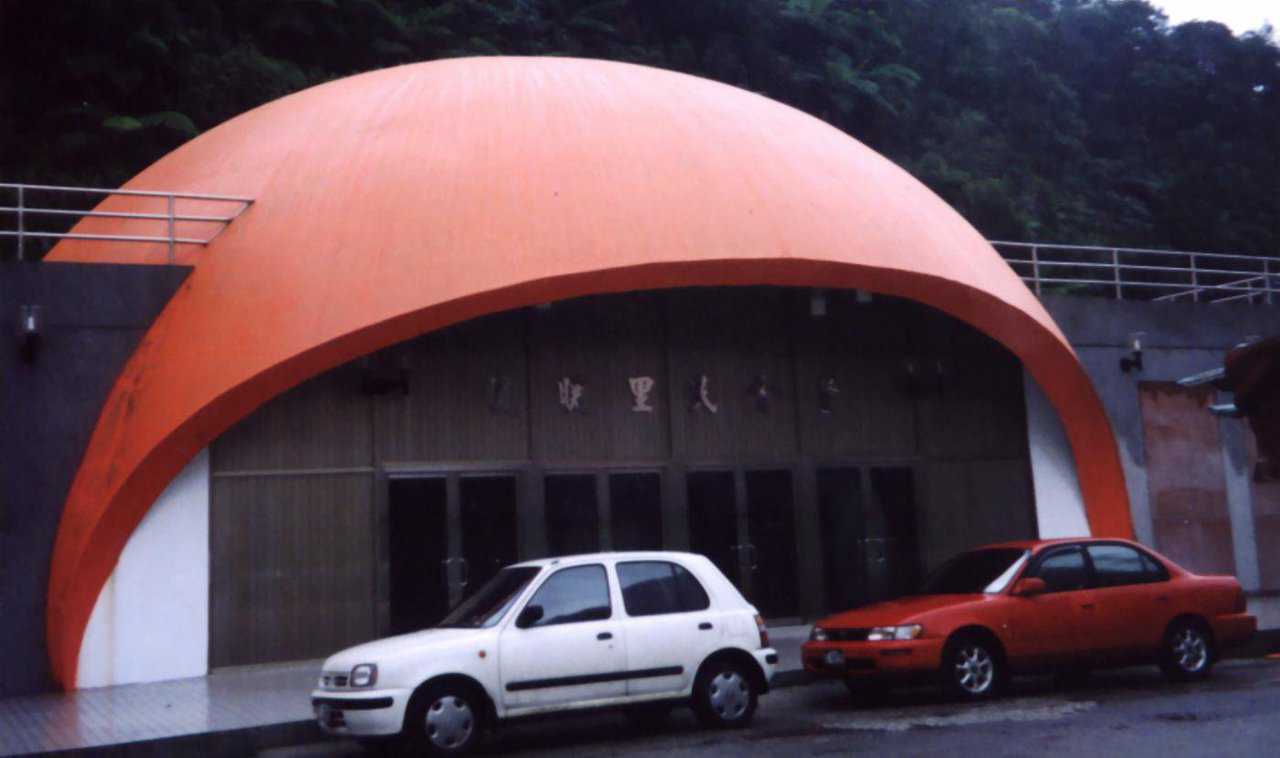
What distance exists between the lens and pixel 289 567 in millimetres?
14977

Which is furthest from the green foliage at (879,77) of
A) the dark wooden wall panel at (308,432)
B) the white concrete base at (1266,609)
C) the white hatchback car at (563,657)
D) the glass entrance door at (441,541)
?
the white hatchback car at (563,657)

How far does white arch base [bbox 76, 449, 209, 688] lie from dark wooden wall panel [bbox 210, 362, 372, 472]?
1.49ft

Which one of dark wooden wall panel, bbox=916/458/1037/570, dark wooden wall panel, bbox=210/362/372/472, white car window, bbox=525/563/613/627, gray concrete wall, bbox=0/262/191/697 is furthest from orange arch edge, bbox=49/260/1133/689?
white car window, bbox=525/563/613/627

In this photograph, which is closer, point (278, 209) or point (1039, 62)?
point (278, 209)

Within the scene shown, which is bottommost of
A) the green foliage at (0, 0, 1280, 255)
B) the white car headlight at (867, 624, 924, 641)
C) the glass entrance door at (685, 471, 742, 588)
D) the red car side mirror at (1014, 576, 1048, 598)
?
the white car headlight at (867, 624, 924, 641)

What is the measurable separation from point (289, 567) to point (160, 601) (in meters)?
1.51

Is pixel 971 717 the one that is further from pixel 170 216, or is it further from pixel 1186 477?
pixel 1186 477

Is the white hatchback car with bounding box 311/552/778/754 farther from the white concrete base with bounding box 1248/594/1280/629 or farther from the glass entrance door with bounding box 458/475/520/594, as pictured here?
the white concrete base with bounding box 1248/594/1280/629

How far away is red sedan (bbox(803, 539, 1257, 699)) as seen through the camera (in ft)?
36.9

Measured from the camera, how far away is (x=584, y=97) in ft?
55.4

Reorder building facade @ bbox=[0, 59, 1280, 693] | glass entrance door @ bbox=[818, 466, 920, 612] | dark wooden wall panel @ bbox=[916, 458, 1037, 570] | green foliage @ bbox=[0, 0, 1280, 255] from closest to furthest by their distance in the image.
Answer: building facade @ bbox=[0, 59, 1280, 693]
glass entrance door @ bbox=[818, 466, 920, 612]
dark wooden wall panel @ bbox=[916, 458, 1037, 570]
green foliage @ bbox=[0, 0, 1280, 255]

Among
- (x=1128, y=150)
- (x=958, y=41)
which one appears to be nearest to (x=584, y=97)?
(x=958, y=41)

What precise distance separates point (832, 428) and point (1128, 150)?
114 ft

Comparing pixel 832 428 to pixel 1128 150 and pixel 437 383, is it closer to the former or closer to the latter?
pixel 437 383
